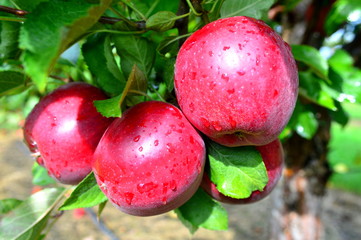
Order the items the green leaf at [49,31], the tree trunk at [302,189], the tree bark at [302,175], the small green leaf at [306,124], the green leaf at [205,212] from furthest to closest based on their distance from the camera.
Result: the tree trunk at [302,189], the tree bark at [302,175], the small green leaf at [306,124], the green leaf at [205,212], the green leaf at [49,31]

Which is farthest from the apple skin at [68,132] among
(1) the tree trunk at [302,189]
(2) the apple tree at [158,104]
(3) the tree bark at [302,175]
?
(1) the tree trunk at [302,189]

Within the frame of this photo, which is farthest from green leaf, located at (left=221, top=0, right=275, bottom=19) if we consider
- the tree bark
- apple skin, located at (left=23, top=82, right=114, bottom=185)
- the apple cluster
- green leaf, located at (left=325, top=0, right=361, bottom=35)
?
the tree bark

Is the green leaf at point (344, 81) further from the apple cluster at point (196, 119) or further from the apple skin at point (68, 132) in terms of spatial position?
the apple skin at point (68, 132)

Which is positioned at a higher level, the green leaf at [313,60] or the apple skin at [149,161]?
the apple skin at [149,161]

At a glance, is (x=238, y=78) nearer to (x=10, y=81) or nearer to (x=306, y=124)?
(x=10, y=81)

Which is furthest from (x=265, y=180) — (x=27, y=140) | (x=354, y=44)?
(x=354, y=44)

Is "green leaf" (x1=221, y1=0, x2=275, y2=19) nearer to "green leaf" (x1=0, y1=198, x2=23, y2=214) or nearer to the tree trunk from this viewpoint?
"green leaf" (x1=0, y1=198, x2=23, y2=214)
